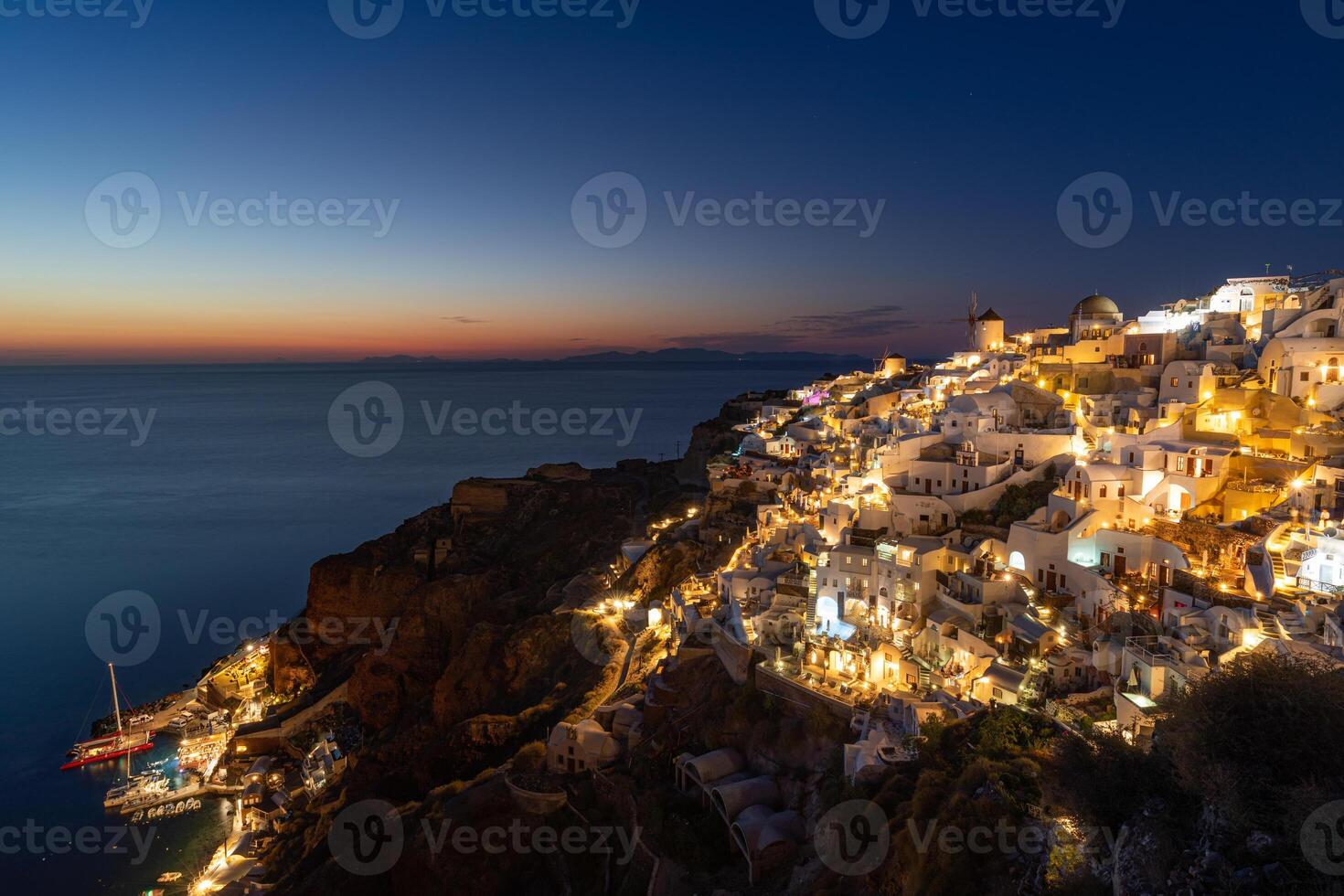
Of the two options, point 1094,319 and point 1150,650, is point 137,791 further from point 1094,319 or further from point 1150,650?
point 1094,319

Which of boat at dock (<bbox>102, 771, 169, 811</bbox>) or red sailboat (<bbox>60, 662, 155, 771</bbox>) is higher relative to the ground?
red sailboat (<bbox>60, 662, 155, 771</bbox>)

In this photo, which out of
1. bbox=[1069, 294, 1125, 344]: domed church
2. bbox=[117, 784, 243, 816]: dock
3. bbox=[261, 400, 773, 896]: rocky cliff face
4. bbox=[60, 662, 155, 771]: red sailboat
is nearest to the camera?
bbox=[261, 400, 773, 896]: rocky cliff face

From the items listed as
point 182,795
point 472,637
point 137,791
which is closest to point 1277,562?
point 472,637

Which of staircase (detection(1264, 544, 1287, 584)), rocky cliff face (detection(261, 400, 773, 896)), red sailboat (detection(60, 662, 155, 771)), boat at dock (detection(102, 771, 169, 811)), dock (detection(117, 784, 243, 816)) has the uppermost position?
staircase (detection(1264, 544, 1287, 584))

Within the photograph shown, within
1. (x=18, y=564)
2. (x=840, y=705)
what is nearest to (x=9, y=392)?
(x=18, y=564)

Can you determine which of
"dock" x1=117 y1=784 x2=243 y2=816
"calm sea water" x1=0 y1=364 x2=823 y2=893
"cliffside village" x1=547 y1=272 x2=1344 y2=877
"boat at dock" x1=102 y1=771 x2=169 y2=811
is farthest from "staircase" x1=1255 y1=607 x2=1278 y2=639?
"boat at dock" x1=102 y1=771 x2=169 y2=811

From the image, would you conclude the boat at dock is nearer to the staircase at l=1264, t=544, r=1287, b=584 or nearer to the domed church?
the staircase at l=1264, t=544, r=1287, b=584

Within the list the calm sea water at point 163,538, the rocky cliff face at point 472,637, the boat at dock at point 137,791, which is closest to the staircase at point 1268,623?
the rocky cliff face at point 472,637

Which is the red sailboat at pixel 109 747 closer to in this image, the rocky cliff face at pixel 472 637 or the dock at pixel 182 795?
the dock at pixel 182 795
